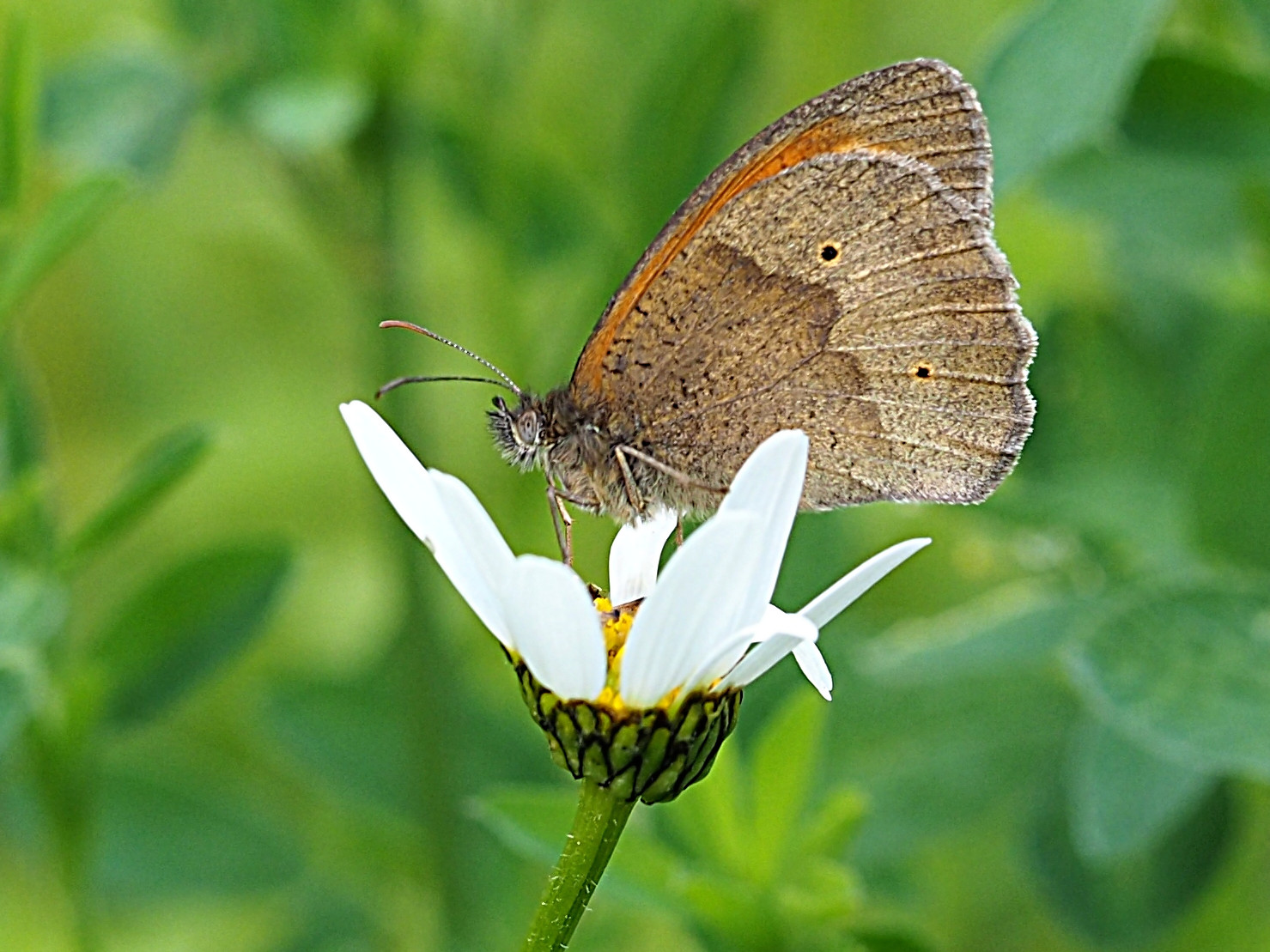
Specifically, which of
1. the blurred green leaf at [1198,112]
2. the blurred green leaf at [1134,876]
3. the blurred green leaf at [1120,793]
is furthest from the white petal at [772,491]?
the blurred green leaf at [1134,876]

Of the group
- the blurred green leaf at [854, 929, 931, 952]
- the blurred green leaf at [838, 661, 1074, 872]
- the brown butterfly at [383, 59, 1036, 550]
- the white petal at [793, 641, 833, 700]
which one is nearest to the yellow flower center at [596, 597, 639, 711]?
the white petal at [793, 641, 833, 700]

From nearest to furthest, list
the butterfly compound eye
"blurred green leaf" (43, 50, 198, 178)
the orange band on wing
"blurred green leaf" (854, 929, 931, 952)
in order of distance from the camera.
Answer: "blurred green leaf" (854, 929, 931, 952) < the orange band on wing < the butterfly compound eye < "blurred green leaf" (43, 50, 198, 178)

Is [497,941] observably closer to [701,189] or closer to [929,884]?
[929,884]

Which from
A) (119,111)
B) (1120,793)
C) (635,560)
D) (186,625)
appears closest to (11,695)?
(186,625)

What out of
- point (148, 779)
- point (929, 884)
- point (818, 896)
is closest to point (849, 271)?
point (818, 896)

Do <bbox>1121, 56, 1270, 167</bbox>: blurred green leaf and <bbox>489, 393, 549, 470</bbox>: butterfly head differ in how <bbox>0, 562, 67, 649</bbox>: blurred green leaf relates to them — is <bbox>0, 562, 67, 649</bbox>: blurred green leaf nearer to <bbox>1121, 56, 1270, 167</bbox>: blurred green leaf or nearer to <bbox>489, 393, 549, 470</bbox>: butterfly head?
<bbox>489, 393, 549, 470</bbox>: butterfly head

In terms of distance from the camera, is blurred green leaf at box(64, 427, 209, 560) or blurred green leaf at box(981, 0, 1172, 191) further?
blurred green leaf at box(64, 427, 209, 560)

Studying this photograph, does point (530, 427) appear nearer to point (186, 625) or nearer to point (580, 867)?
point (186, 625)
